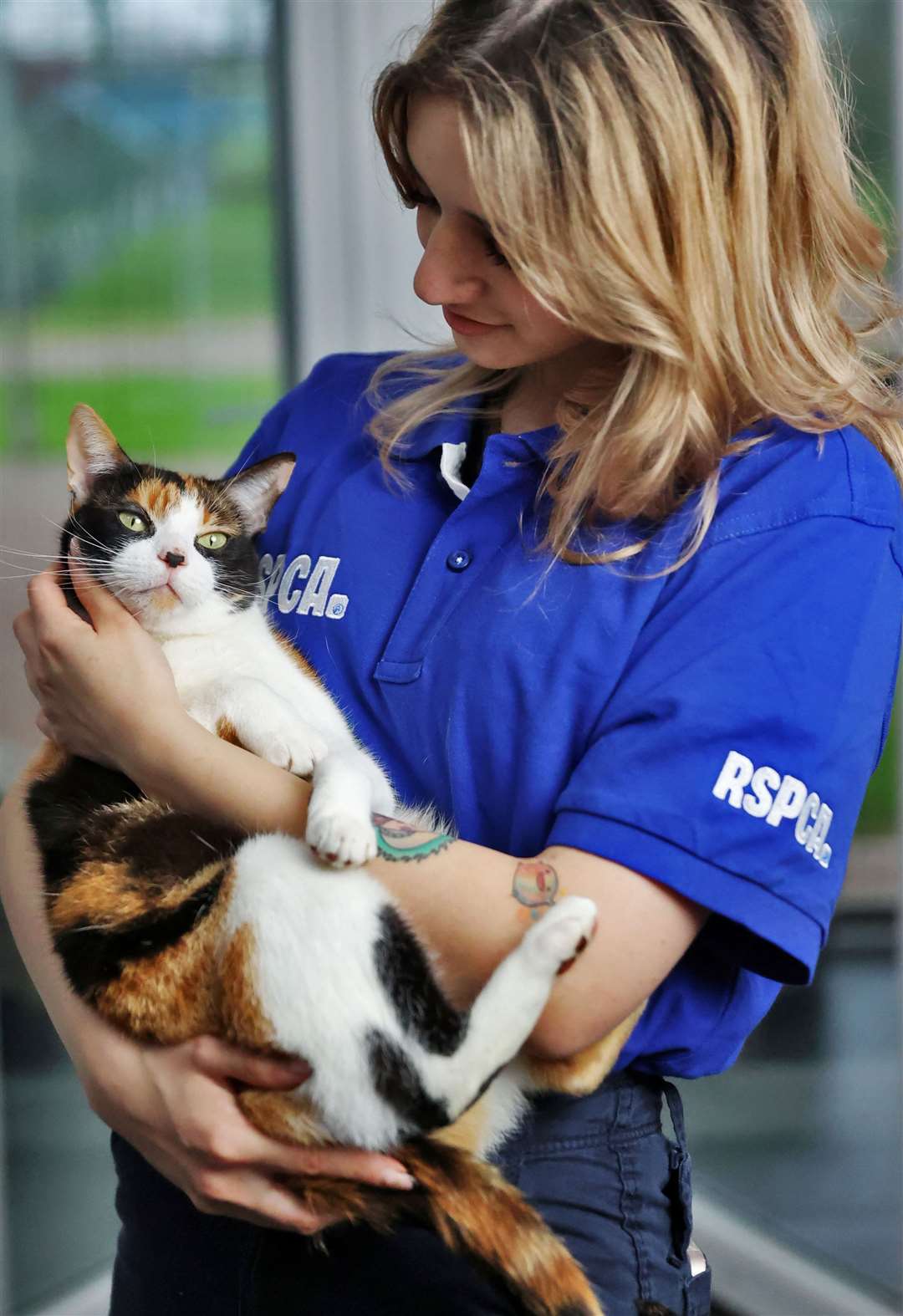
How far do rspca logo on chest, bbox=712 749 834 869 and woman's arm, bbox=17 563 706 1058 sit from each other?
0.30 feet

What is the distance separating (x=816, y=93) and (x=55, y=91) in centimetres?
168

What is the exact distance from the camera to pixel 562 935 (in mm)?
899

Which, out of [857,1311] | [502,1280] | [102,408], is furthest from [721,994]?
[102,408]

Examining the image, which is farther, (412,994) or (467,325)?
(467,325)

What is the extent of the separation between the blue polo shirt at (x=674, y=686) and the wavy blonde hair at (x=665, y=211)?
0.15 feet

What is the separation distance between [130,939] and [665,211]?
76 centimetres

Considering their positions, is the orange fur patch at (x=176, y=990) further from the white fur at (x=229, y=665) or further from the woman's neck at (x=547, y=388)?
the woman's neck at (x=547, y=388)

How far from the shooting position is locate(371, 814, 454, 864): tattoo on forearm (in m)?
0.98

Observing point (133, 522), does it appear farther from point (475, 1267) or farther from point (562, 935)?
point (475, 1267)

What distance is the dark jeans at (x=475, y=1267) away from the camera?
3.26 ft

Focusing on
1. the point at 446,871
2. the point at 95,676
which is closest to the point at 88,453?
the point at 95,676

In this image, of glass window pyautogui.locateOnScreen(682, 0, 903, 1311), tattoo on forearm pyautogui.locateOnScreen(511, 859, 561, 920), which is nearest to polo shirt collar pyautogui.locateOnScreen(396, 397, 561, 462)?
tattoo on forearm pyautogui.locateOnScreen(511, 859, 561, 920)

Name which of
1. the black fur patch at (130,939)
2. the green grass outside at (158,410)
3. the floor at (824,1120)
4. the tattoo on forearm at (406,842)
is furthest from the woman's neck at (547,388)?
the floor at (824,1120)

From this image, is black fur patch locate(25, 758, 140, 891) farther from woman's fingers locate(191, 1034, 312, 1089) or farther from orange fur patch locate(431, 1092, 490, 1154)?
orange fur patch locate(431, 1092, 490, 1154)
